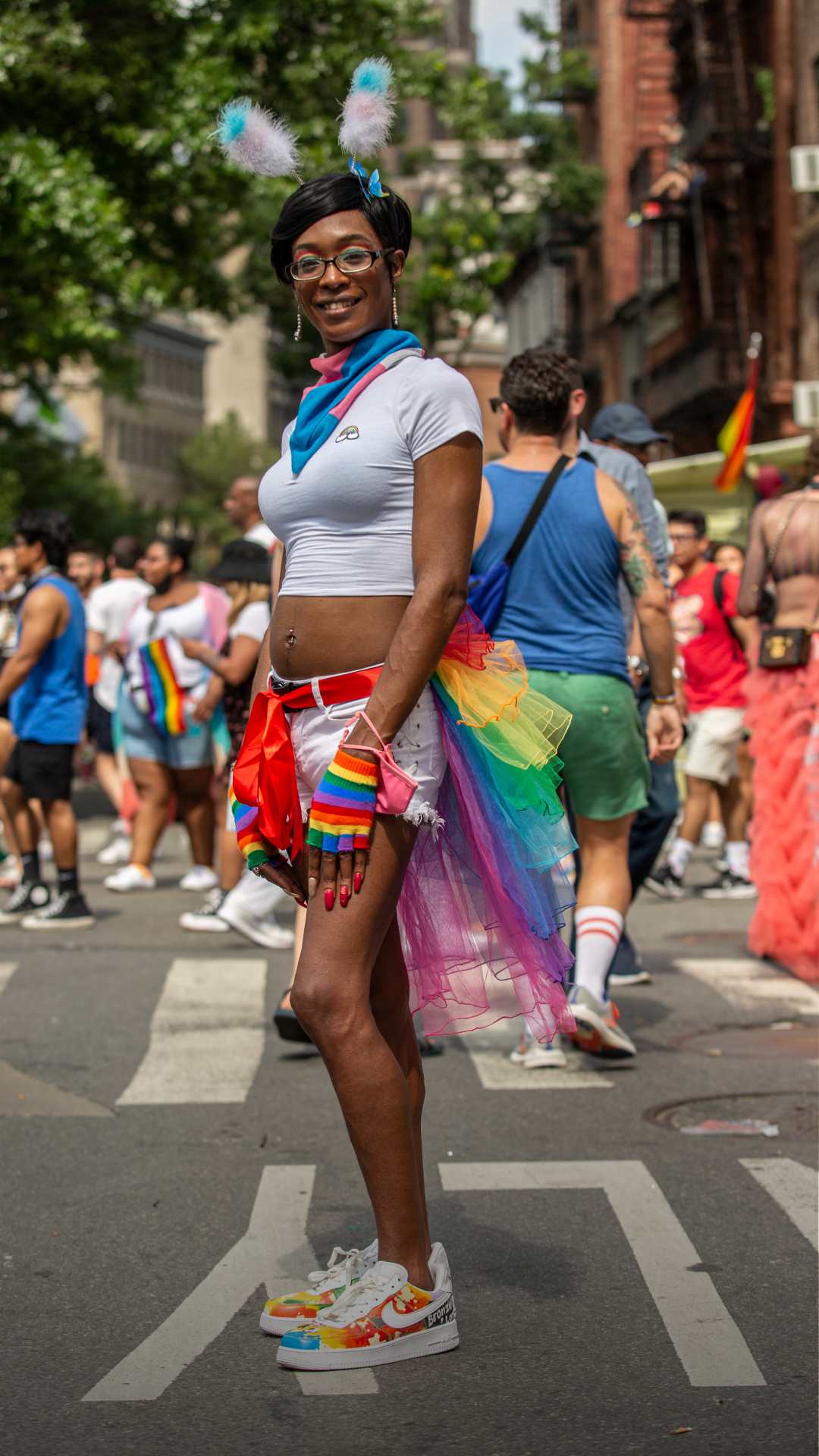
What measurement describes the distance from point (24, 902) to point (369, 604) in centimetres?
732

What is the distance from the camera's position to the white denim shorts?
3.95 metres

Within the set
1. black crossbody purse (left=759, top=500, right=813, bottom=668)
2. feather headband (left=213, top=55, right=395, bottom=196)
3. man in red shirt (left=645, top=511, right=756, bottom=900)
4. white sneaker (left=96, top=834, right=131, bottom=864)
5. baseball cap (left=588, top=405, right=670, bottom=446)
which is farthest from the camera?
white sneaker (left=96, top=834, right=131, bottom=864)

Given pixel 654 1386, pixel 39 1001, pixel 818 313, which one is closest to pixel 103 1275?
pixel 654 1386

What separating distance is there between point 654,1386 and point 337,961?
925mm

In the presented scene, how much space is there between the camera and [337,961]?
384 cm

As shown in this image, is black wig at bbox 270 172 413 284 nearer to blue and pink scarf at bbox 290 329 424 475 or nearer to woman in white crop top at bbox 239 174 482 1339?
woman in white crop top at bbox 239 174 482 1339

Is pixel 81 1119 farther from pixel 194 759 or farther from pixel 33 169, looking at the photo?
pixel 33 169

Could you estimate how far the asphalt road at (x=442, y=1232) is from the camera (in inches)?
143

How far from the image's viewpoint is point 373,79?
431 cm

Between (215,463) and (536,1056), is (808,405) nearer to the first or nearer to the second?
(536,1056)

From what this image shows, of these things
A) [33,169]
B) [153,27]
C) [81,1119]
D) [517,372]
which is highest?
[153,27]

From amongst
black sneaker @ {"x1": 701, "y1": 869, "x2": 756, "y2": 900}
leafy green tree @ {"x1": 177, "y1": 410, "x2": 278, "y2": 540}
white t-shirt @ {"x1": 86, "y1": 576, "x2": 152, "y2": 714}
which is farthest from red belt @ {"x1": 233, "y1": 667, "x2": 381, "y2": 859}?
leafy green tree @ {"x1": 177, "y1": 410, "x2": 278, "y2": 540}

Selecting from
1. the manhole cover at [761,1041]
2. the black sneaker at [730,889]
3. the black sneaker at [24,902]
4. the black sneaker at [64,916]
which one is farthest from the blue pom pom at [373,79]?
the black sneaker at [730,889]

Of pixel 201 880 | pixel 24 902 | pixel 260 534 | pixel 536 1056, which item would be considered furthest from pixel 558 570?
pixel 260 534
